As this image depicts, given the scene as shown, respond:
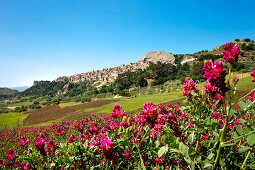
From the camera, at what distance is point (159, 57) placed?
17912 cm

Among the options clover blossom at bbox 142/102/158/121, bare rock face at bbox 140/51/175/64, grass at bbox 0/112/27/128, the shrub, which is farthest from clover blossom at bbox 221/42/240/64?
bare rock face at bbox 140/51/175/64

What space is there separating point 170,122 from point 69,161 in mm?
1521

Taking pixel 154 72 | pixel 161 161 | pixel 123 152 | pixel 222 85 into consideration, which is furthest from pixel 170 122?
pixel 154 72

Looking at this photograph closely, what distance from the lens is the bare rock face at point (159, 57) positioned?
527ft

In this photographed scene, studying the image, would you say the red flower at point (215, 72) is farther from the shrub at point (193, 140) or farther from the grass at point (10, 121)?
the grass at point (10, 121)

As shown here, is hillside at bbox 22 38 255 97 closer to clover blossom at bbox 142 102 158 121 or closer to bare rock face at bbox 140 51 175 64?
bare rock face at bbox 140 51 175 64

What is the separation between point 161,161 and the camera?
1.65 metres

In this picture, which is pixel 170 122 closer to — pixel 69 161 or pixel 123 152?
pixel 123 152

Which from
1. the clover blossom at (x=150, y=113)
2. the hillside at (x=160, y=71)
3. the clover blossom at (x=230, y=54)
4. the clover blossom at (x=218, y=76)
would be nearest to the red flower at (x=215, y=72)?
the clover blossom at (x=218, y=76)

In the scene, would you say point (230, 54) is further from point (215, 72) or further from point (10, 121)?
point (10, 121)

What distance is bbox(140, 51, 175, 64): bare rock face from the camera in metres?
161

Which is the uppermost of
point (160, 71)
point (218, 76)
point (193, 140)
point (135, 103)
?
point (160, 71)

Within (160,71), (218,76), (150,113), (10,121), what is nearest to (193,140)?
(150,113)

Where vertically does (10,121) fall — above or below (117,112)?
below
